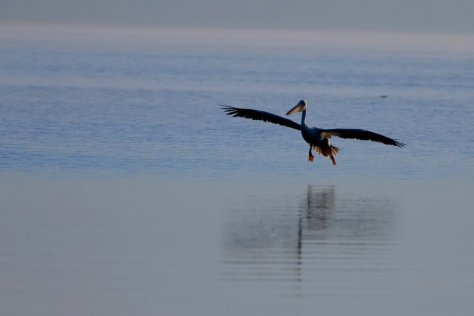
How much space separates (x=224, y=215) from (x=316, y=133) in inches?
152

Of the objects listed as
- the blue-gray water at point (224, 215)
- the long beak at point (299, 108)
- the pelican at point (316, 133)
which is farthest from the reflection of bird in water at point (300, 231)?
the long beak at point (299, 108)

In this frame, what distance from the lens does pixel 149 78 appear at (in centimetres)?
4672

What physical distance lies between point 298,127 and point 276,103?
692 inches

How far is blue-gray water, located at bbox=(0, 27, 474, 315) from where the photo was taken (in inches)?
447

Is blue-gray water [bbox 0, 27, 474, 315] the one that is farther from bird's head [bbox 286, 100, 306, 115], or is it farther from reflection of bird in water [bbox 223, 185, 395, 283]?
bird's head [bbox 286, 100, 306, 115]

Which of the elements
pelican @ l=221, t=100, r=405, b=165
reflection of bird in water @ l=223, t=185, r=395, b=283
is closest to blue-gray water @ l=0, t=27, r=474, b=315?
reflection of bird in water @ l=223, t=185, r=395, b=283

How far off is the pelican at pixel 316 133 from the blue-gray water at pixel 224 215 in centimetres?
32

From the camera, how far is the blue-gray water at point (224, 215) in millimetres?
11359

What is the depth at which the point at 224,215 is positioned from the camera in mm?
15109

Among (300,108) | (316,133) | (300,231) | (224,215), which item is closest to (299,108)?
(300,108)

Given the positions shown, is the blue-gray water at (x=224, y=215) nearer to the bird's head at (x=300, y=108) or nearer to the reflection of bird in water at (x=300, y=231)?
the reflection of bird in water at (x=300, y=231)

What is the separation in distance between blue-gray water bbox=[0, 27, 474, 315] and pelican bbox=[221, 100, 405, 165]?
32cm

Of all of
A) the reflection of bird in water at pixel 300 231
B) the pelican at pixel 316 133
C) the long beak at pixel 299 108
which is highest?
the long beak at pixel 299 108

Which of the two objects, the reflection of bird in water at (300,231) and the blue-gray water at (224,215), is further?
the reflection of bird in water at (300,231)
